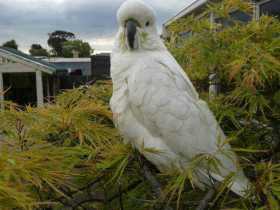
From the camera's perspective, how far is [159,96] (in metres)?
1.10

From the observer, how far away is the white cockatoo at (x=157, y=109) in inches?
42.3

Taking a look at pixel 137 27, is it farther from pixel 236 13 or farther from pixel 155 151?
pixel 236 13

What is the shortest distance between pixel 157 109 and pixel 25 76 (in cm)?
849

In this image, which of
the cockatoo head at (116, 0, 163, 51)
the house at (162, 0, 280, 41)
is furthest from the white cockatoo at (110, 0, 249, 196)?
the house at (162, 0, 280, 41)

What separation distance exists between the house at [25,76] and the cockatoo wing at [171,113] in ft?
19.4

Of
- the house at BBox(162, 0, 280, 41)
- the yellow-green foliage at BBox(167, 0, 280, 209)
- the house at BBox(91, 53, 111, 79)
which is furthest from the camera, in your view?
the house at BBox(91, 53, 111, 79)

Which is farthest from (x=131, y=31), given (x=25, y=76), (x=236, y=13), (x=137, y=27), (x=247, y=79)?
(x=25, y=76)

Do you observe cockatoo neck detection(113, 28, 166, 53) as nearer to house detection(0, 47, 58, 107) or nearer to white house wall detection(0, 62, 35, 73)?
house detection(0, 47, 58, 107)

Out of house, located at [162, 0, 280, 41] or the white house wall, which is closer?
house, located at [162, 0, 280, 41]

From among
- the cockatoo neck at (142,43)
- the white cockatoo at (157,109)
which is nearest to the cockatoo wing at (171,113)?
the white cockatoo at (157,109)

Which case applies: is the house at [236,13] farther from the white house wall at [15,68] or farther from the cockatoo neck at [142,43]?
the white house wall at [15,68]

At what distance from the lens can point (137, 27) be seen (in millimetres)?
1197

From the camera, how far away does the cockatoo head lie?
115 cm

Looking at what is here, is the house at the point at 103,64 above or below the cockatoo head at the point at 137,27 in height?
below
